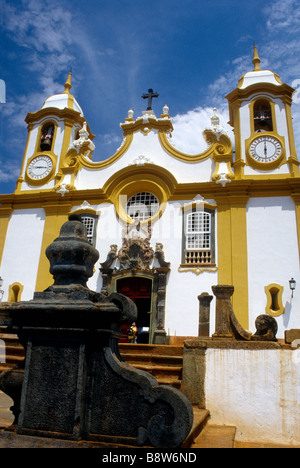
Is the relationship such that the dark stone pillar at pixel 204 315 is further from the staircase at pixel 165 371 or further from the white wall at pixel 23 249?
the white wall at pixel 23 249

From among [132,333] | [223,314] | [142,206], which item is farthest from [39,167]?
[223,314]

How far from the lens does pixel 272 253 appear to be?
1155 centimetres

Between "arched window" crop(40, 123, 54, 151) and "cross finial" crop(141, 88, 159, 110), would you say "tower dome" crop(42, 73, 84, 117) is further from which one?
"cross finial" crop(141, 88, 159, 110)

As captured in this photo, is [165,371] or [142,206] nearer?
[165,371]

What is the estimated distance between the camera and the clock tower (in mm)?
12797

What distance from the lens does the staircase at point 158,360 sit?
6.44 metres

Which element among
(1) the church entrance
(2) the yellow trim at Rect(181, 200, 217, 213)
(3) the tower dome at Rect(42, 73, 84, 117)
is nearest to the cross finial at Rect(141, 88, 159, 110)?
(3) the tower dome at Rect(42, 73, 84, 117)

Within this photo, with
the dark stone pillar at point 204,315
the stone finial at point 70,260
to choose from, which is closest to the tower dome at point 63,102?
the dark stone pillar at point 204,315

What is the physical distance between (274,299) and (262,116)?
688 centimetres

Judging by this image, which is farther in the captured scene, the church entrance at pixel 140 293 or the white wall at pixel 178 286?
the church entrance at pixel 140 293

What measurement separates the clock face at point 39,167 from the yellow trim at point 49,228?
5.49ft

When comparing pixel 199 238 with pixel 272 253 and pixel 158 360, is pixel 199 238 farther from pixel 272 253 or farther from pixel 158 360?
pixel 158 360
